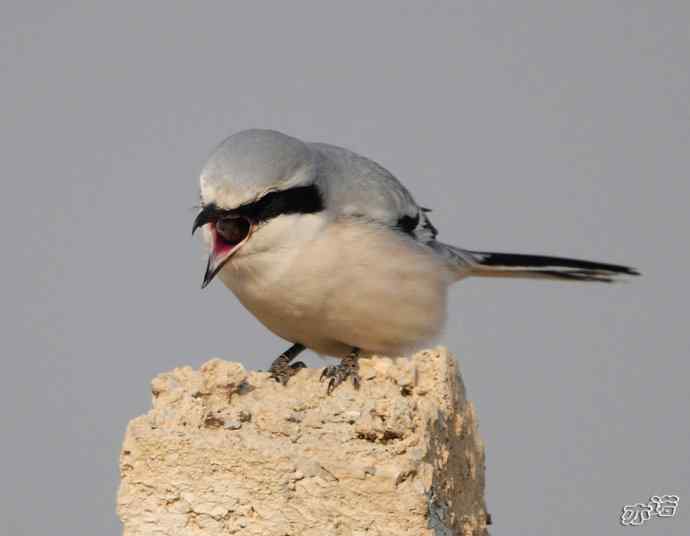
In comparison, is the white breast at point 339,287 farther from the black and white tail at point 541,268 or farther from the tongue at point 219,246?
the black and white tail at point 541,268

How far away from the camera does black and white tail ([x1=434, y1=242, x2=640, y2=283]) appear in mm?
7305

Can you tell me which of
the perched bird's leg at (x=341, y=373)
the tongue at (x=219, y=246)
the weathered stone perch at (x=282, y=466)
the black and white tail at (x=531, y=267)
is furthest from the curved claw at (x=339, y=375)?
the black and white tail at (x=531, y=267)

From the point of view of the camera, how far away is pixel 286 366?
5453 mm

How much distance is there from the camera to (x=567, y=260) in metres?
7.49

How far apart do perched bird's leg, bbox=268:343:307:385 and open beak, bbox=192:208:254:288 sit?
514 millimetres

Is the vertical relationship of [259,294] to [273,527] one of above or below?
above

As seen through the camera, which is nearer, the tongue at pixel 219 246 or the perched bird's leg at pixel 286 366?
the perched bird's leg at pixel 286 366

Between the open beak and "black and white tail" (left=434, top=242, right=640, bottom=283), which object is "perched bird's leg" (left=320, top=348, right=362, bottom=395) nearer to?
the open beak

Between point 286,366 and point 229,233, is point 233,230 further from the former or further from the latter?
point 286,366

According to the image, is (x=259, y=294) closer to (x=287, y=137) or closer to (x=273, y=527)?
(x=287, y=137)

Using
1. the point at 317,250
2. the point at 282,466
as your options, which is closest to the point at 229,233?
the point at 317,250

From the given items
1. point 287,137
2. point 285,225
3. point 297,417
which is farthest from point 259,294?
point 297,417

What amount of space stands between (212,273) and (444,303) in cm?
165

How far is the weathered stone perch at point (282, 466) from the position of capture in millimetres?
3750
